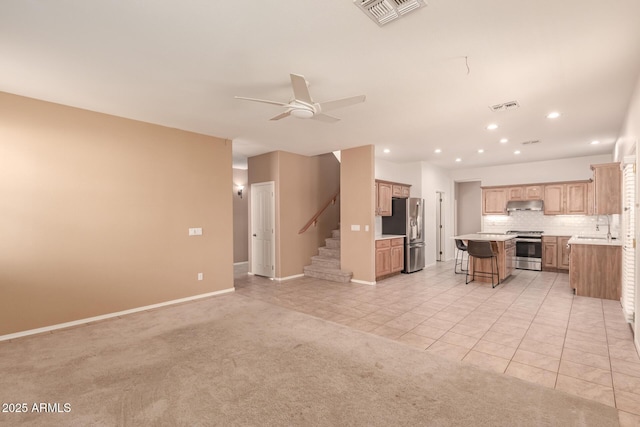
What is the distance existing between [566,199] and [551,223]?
741 mm

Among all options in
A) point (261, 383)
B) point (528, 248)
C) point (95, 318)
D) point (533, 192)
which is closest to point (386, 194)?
point (528, 248)

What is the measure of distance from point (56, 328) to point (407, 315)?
4639 mm

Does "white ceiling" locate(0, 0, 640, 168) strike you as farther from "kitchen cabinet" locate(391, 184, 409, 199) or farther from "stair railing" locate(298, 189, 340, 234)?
"stair railing" locate(298, 189, 340, 234)

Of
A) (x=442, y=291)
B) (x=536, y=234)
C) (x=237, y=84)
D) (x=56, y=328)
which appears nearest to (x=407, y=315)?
(x=442, y=291)

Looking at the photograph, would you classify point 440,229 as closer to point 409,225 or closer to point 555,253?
point 409,225

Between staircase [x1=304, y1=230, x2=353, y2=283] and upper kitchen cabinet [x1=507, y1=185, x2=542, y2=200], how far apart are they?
Answer: 4.99 metres

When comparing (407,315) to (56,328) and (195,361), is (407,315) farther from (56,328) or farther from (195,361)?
(56,328)

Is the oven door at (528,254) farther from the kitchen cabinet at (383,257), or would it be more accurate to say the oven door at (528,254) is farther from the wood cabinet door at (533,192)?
the kitchen cabinet at (383,257)

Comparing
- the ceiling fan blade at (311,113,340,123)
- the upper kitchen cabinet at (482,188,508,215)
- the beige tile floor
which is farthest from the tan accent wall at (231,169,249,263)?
the upper kitchen cabinet at (482,188,508,215)

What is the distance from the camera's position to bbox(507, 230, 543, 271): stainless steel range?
7.84 meters

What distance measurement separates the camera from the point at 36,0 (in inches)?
84.7

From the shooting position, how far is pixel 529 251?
26.1ft

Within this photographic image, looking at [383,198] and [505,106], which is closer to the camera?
[505,106]

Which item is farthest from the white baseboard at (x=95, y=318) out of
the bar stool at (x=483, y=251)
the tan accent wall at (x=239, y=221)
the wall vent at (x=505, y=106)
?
the wall vent at (x=505, y=106)
